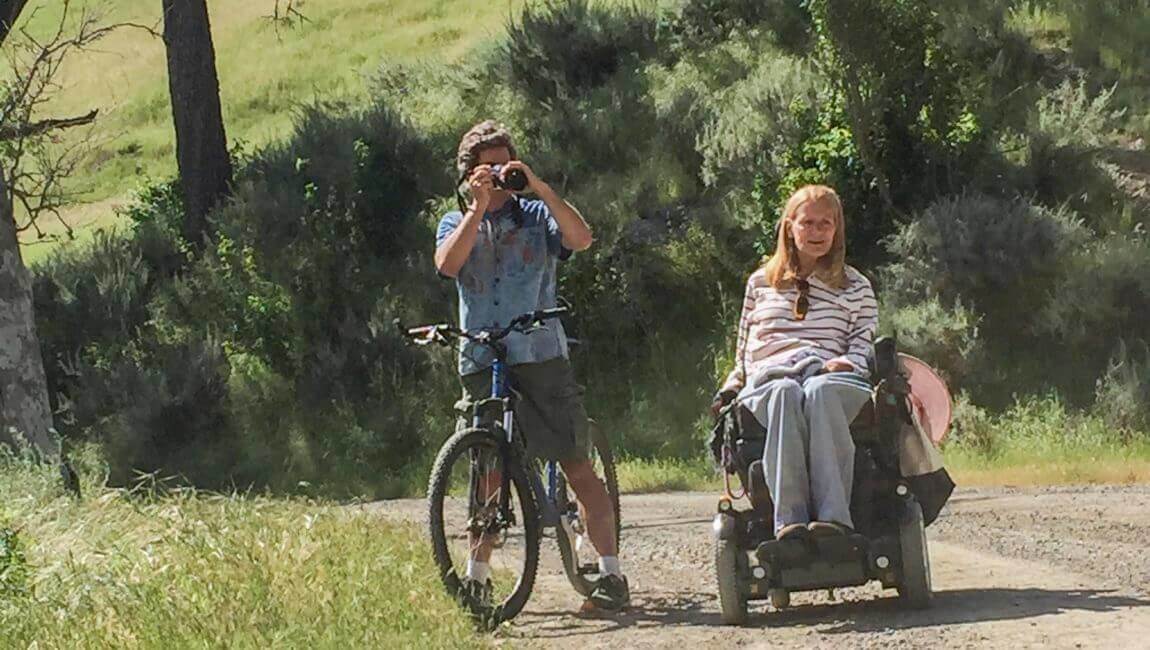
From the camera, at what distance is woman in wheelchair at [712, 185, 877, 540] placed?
7707 millimetres

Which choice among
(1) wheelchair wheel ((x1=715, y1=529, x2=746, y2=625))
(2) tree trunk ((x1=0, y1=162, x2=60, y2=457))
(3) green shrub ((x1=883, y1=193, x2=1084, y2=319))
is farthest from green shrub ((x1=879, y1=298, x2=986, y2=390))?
(1) wheelchair wheel ((x1=715, y1=529, x2=746, y2=625))

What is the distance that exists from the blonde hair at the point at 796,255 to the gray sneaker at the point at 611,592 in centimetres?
149

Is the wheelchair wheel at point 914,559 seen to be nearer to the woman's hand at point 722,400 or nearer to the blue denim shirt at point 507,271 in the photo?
the woman's hand at point 722,400

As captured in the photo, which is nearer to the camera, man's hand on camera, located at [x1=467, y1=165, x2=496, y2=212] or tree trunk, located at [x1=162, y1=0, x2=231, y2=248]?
man's hand on camera, located at [x1=467, y1=165, x2=496, y2=212]

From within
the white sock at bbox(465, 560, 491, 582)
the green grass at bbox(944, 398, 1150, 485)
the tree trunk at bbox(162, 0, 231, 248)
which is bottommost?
the green grass at bbox(944, 398, 1150, 485)

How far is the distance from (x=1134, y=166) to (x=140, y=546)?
1532 centimetres

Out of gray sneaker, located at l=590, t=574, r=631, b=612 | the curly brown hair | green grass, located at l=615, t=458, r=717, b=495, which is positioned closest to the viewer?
the curly brown hair

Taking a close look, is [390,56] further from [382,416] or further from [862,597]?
[862,597]

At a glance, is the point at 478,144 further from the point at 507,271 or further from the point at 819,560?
the point at 819,560

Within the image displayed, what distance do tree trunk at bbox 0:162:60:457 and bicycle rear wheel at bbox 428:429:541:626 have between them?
7.29 meters

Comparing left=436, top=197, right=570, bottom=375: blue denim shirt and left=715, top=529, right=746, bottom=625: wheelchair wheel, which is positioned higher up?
left=436, top=197, right=570, bottom=375: blue denim shirt

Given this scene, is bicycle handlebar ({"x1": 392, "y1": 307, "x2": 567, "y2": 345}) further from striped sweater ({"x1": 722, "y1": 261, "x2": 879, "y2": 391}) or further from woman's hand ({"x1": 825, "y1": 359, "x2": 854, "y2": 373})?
woman's hand ({"x1": 825, "y1": 359, "x2": 854, "y2": 373})

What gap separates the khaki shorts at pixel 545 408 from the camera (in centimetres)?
843

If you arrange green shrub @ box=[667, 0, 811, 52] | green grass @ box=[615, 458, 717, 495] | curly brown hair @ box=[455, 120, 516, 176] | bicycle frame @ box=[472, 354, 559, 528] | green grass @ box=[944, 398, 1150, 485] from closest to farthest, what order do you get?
1. bicycle frame @ box=[472, 354, 559, 528]
2. curly brown hair @ box=[455, 120, 516, 176]
3. green grass @ box=[944, 398, 1150, 485]
4. green grass @ box=[615, 458, 717, 495]
5. green shrub @ box=[667, 0, 811, 52]
